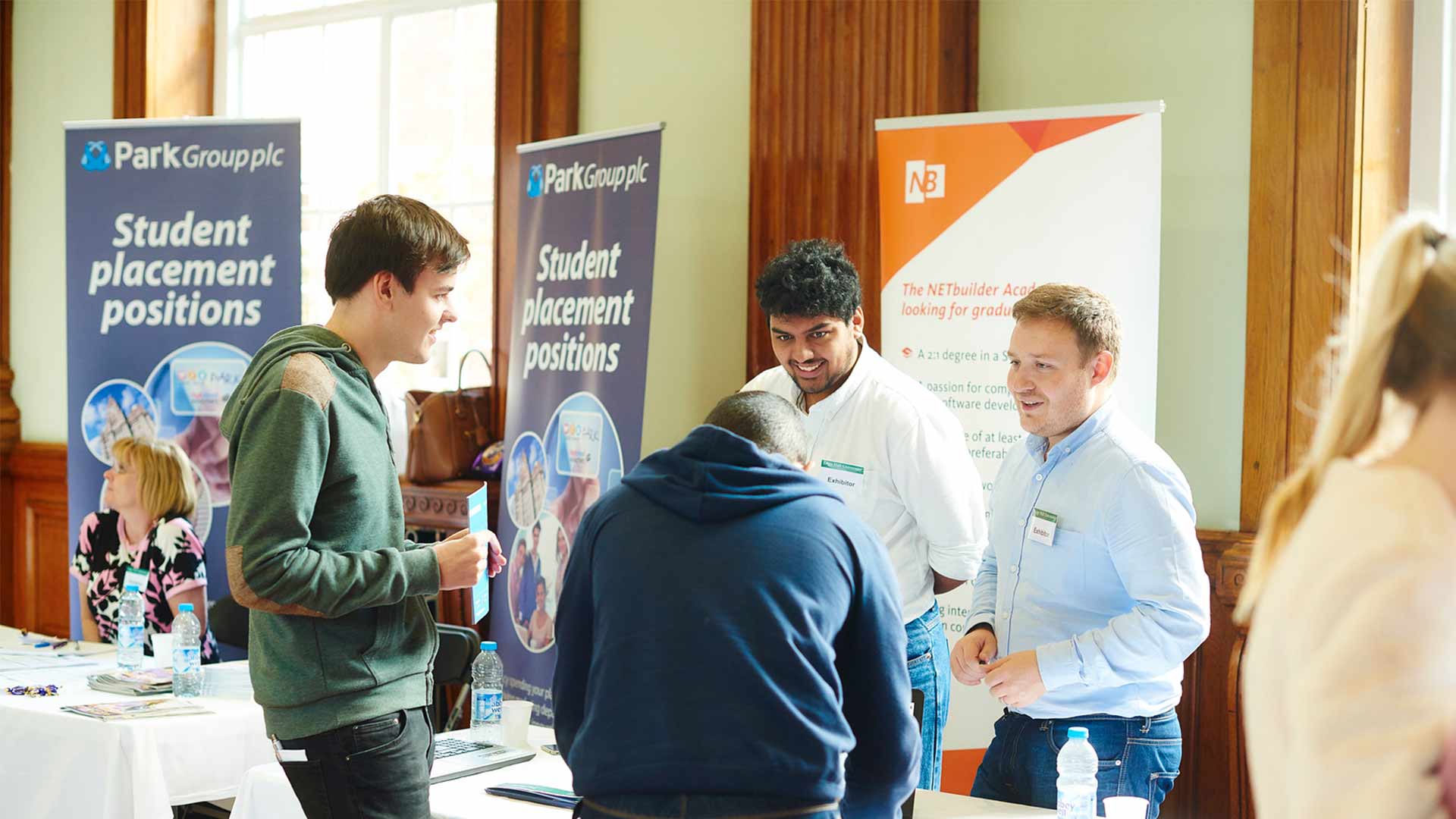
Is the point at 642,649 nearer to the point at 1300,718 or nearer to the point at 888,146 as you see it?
the point at 1300,718

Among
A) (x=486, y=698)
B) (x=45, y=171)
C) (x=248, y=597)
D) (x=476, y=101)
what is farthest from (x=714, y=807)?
(x=45, y=171)

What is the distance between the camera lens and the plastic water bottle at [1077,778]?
2016 millimetres

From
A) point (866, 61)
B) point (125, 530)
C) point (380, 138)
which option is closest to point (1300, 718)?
point (866, 61)

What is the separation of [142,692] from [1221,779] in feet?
9.19

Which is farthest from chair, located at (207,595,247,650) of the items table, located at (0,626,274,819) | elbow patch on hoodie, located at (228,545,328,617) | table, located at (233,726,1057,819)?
elbow patch on hoodie, located at (228,545,328,617)

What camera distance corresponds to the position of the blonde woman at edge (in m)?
0.89

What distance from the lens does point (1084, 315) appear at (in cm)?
228

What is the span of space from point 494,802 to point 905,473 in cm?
107

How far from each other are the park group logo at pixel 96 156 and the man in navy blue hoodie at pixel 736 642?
4112 mm

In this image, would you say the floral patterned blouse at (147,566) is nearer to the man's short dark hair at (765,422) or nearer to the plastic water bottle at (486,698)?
the plastic water bottle at (486,698)

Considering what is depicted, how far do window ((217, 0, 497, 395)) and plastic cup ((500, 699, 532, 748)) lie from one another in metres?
2.62

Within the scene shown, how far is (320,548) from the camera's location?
5.98 feet

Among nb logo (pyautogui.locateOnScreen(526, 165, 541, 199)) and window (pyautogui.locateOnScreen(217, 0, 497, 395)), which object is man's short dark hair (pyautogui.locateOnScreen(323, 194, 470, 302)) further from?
window (pyautogui.locateOnScreen(217, 0, 497, 395))

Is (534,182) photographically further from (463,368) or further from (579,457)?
(463,368)
